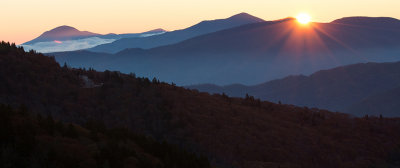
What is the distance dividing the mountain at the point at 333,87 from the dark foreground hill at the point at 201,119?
112 m

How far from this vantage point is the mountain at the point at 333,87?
159750 millimetres

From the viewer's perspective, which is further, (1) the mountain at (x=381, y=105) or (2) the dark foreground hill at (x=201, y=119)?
(1) the mountain at (x=381, y=105)

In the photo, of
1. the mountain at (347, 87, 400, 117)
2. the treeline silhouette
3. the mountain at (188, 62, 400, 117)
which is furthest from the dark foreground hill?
the mountain at (188, 62, 400, 117)

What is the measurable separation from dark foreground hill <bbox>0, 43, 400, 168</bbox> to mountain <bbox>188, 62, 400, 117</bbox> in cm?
11165

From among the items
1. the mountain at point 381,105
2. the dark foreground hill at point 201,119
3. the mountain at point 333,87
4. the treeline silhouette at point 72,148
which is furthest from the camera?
the mountain at point 333,87

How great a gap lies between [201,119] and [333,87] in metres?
152

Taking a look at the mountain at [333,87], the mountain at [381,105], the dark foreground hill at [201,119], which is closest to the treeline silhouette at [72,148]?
the dark foreground hill at [201,119]

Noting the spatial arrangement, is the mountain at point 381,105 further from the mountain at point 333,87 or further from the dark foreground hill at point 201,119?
the dark foreground hill at point 201,119

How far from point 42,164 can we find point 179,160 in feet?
13.7

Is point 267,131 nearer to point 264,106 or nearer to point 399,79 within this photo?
point 264,106

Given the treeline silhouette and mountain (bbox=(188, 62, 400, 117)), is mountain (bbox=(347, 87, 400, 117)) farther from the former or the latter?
the treeline silhouette

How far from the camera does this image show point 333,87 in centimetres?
17288

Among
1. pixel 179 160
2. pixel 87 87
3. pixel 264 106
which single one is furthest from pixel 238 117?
pixel 179 160

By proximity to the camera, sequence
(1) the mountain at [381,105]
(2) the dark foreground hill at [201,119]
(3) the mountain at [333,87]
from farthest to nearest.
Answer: (3) the mountain at [333,87] → (1) the mountain at [381,105] → (2) the dark foreground hill at [201,119]
